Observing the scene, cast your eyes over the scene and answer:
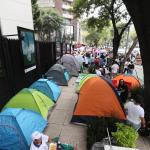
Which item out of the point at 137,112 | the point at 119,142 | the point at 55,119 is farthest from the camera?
the point at 55,119

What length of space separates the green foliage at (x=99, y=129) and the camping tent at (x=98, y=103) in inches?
25.0

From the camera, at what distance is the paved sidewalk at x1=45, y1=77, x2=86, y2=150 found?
666 cm

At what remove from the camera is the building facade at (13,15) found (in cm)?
1462

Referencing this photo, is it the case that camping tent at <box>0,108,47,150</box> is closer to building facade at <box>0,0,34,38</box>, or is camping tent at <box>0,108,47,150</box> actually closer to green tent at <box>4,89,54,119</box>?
green tent at <box>4,89,54,119</box>

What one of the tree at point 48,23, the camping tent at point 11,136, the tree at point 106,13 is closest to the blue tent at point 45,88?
the camping tent at point 11,136

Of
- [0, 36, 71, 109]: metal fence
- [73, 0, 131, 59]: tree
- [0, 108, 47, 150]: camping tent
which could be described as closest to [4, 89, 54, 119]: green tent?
[0, 36, 71, 109]: metal fence

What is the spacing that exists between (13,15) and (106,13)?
28.0 feet

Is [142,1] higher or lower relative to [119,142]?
higher

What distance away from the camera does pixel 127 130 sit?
226 inches

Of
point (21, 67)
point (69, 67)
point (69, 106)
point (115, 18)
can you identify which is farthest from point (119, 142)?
point (115, 18)

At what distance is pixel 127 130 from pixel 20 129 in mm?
2936

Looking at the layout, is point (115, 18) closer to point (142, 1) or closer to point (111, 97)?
point (111, 97)

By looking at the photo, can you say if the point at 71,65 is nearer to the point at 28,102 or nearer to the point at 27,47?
the point at 27,47

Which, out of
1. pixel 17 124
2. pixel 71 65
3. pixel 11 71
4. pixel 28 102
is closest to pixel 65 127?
pixel 28 102
